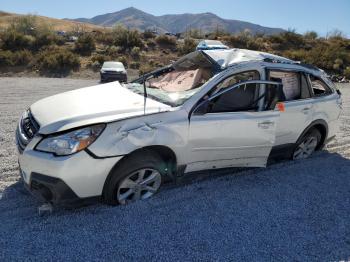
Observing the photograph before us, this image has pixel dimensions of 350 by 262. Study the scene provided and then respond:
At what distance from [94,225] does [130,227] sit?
369 millimetres

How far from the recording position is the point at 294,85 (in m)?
5.33

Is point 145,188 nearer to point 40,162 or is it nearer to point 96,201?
point 96,201

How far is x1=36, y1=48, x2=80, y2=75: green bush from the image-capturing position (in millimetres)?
18525

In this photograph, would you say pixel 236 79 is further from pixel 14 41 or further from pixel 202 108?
pixel 14 41

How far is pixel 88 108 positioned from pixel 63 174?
2.79 ft

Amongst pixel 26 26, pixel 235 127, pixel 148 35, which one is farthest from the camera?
pixel 148 35

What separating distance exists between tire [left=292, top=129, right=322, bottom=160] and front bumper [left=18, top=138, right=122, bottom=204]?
325 cm

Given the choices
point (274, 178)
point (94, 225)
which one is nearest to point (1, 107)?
point (94, 225)

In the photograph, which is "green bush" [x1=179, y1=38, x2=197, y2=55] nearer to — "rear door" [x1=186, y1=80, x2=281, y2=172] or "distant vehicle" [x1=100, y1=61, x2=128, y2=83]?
"distant vehicle" [x1=100, y1=61, x2=128, y2=83]

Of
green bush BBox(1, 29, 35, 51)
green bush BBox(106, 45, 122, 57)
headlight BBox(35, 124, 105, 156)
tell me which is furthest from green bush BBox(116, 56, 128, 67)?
headlight BBox(35, 124, 105, 156)

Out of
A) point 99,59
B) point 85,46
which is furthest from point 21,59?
point 85,46

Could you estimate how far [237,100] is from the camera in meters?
4.58

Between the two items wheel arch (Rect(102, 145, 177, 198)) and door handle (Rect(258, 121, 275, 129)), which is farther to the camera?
door handle (Rect(258, 121, 275, 129))

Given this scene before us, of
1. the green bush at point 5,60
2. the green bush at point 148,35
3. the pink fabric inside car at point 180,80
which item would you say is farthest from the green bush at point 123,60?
the pink fabric inside car at point 180,80
